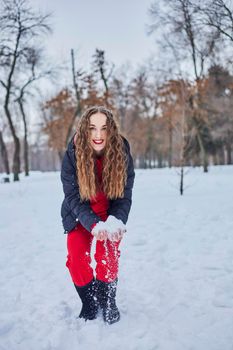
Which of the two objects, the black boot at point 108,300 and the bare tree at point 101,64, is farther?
the bare tree at point 101,64

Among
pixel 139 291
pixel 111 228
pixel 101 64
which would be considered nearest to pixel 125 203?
pixel 111 228

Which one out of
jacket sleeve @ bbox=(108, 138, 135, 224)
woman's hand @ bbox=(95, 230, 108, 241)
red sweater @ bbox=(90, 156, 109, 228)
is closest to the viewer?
woman's hand @ bbox=(95, 230, 108, 241)

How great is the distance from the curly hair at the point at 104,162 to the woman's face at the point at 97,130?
0.03m

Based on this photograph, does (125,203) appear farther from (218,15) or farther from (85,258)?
(218,15)

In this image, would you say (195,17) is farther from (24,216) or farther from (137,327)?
(137,327)

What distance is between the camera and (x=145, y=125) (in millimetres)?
34938

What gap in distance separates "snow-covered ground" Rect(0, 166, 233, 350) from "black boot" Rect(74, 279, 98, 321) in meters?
0.09

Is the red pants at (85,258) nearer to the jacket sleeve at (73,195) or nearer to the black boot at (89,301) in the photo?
the black boot at (89,301)

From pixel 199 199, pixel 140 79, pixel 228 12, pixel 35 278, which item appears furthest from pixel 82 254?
pixel 140 79

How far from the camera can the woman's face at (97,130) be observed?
8.27 ft

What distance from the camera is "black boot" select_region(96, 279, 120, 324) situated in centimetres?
249

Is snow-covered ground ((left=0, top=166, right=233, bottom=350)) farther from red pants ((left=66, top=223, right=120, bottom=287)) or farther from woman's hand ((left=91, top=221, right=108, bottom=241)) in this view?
woman's hand ((left=91, top=221, right=108, bottom=241))

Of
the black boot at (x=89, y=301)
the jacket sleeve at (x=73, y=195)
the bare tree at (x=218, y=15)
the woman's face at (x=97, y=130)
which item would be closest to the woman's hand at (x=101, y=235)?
the jacket sleeve at (x=73, y=195)

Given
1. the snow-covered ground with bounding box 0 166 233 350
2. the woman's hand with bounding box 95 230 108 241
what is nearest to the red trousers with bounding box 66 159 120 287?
the woman's hand with bounding box 95 230 108 241
